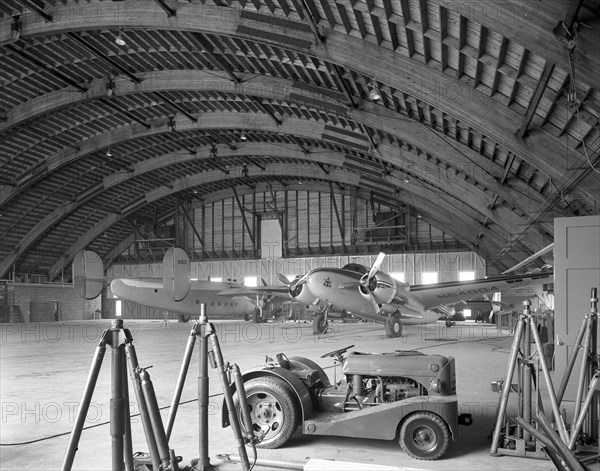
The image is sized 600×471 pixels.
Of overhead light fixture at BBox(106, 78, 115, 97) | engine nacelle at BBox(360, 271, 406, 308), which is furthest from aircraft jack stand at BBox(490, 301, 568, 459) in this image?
overhead light fixture at BBox(106, 78, 115, 97)

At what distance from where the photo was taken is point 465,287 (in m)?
23.9

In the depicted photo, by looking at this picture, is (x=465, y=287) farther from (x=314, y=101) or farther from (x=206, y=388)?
(x=206, y=388)

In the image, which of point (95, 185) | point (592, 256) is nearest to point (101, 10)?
point (592, 256)

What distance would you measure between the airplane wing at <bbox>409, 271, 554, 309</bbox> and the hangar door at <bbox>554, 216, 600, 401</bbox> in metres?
10.9

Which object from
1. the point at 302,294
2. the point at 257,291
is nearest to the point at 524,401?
the point at 302,294

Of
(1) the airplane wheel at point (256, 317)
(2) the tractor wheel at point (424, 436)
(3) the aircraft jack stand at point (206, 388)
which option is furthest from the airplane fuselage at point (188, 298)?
(3) the aircraft jack stand at point (206, 388)

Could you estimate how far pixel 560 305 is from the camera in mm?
10367

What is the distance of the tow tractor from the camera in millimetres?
6324

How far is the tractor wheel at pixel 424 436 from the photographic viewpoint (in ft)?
20.4

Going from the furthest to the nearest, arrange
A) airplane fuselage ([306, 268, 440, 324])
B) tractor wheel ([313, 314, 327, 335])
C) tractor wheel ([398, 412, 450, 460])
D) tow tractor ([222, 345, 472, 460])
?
tractor wheel ([313, 314, 327, 335]) → airplane fuselage ([306, 268, 440, 324]) → tow tractor ([222, 345, 472, 460]) → tractor wheel ([398, 412, 450, 460])

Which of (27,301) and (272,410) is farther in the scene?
(27,301)

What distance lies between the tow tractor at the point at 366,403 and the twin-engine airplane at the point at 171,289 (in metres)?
2.12

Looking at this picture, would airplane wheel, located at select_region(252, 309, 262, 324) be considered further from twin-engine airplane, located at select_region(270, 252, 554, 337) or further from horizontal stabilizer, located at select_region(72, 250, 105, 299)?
horizontal stabilizer, located at select_region(72, 250, 105, 299)

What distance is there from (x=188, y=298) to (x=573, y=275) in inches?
1169
